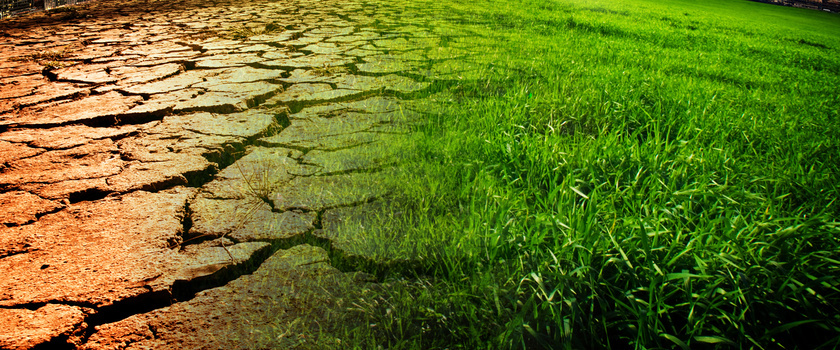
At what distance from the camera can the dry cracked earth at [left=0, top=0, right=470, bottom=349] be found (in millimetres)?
885

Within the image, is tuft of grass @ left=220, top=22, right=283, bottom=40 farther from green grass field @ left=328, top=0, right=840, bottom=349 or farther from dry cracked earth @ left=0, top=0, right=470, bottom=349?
green grass field @ left=328, top=0, right=840, bottom=349

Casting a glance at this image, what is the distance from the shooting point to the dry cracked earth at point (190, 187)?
0.89 metres

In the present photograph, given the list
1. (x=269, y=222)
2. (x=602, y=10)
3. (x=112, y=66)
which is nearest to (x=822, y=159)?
(x=269, y=222)

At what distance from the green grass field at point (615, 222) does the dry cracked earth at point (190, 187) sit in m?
0.20

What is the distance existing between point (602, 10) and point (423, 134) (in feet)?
24.3

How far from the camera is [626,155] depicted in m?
1.39

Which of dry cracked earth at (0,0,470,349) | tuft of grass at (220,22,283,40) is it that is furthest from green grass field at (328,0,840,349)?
tuft of grass at (220,22,283,40)

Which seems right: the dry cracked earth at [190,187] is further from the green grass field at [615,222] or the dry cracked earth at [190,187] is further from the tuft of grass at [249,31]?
the tuft of grass at [249,31]

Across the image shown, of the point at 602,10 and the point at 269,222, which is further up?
the point at 602,10

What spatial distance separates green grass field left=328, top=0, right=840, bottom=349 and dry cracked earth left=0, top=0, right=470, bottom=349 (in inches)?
8.0

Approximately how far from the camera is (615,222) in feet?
3.30

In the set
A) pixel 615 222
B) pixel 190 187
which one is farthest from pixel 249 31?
pixel 615 222

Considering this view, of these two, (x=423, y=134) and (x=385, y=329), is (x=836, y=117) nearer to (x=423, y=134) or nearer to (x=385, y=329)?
(x=423, y=134)

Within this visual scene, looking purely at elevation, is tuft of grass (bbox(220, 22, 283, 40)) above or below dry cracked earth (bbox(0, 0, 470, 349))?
above
